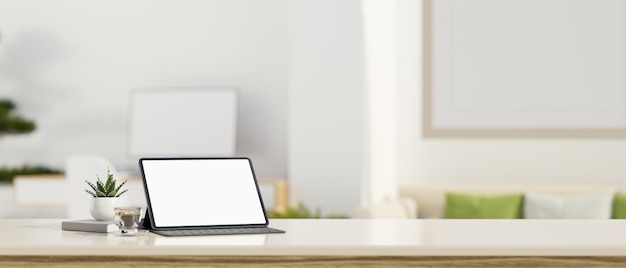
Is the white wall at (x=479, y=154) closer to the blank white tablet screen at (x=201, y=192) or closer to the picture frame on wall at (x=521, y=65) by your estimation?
the picture frame on wall at (x=521, y=65)

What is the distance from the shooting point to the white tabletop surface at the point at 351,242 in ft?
7.12

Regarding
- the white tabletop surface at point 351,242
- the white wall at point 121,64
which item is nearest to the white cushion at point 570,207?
the white wall at point 121,64

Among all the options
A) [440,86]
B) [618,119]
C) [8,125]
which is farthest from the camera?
[8,125]

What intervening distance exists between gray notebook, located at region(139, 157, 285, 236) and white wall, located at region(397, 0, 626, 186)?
3896mm

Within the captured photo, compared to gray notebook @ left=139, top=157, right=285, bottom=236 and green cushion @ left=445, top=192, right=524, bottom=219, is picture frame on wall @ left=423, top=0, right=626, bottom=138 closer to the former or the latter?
green cushion @ left=445, top=192, right=524, bottom=219

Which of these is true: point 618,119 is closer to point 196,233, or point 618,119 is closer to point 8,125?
point 196,233

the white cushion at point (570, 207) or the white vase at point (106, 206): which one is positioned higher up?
the white vase at point (106, 206)

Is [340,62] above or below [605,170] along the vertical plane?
above

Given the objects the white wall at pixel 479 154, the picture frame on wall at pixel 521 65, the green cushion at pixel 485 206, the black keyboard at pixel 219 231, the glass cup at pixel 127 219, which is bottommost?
the green cushion at pixel 485 206

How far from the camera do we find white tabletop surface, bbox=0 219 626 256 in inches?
85.4

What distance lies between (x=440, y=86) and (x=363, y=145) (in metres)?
0.66

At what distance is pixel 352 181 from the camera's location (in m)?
5.91

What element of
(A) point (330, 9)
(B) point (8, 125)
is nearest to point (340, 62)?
(A) point (330, 9)

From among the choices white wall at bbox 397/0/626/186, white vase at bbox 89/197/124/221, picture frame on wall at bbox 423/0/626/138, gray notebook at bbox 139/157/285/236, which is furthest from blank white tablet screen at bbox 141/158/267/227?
white wall at bbox 397/0/626/186
